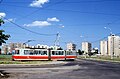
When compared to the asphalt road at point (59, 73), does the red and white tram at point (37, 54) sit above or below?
above

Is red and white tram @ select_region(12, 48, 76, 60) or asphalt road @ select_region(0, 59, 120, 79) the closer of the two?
asphalt road @ select_region(0, 59, 120, 79)

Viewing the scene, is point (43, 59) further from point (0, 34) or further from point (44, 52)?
point (0, 34)

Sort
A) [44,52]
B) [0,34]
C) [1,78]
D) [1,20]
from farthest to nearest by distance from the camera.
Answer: [44,52] → [0,34] → [1,20] → [1,78]

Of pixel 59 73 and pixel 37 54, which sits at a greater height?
pixel 37 54

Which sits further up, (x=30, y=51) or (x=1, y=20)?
(x=1, y=20)

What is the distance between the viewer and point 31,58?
6419 cm

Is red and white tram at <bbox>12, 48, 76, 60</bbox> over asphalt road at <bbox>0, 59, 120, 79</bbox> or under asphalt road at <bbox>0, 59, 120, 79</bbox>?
over

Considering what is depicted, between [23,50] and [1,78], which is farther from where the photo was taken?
[23,50]

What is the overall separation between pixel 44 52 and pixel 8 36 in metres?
9.53

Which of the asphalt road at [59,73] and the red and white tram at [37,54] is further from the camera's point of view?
the red and white tram at [37,54]

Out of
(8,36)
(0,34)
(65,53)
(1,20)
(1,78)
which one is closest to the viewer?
(1,78)

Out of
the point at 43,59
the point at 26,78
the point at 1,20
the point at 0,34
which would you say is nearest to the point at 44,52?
the point at 43,59

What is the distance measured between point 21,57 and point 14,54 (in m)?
1.79

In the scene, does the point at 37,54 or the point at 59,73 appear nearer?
the point at 59,73
